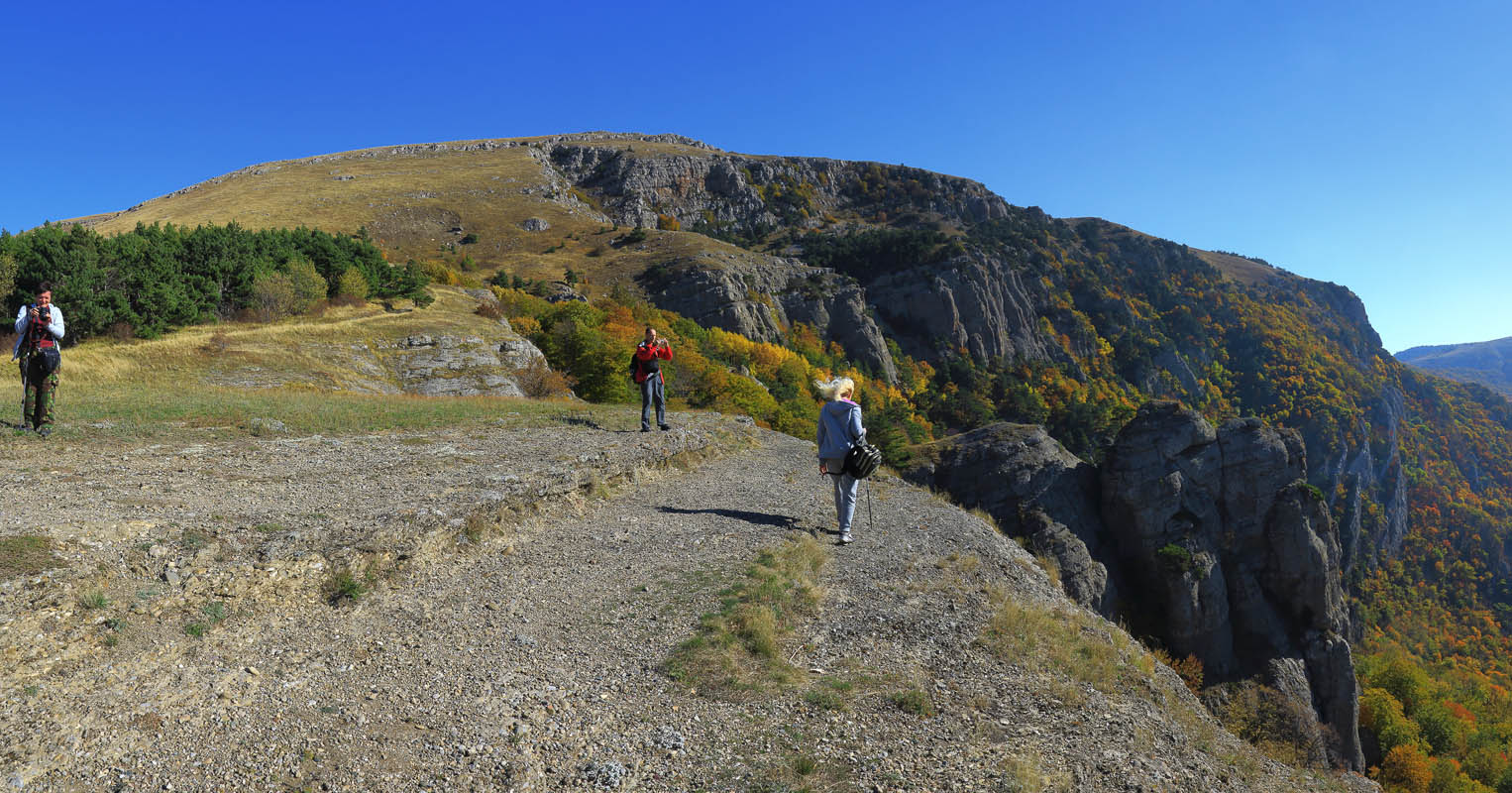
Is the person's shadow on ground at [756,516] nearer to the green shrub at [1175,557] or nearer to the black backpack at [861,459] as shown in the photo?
the black backpack at [861,459]

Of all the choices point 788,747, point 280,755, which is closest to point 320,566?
point 280,755

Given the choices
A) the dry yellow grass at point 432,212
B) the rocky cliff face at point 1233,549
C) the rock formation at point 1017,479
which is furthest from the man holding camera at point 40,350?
the dry yellow grass at point 432,212

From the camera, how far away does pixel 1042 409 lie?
323ft

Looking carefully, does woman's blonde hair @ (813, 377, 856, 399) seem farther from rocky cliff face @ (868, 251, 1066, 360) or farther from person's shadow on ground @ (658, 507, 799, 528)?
rocky cliff face @ (868, 251, 1066, 360)

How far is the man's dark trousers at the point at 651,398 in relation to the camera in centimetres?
1797

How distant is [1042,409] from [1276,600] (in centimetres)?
5441

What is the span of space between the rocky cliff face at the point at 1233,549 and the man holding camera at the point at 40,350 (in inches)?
2054

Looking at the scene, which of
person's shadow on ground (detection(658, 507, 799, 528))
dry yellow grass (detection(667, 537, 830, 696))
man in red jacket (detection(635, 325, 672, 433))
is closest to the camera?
dry yellow grass (detection(667, 537, 830, 696))

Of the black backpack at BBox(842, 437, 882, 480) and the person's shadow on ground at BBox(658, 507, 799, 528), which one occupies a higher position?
the black backpack at BBox(842, 437, 882, 480)

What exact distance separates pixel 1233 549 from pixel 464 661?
56.1 m

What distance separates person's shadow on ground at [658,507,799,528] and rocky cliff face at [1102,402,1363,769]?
41693mm

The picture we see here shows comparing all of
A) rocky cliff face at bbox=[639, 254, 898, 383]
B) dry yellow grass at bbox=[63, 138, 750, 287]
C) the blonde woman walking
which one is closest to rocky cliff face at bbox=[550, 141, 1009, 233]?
dry yellow grass at bbox=[63, 138, 750, 287]

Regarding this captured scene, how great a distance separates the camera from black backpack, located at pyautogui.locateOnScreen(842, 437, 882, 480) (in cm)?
1043

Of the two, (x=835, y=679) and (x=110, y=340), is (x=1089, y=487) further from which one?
(x=110, y=340)
